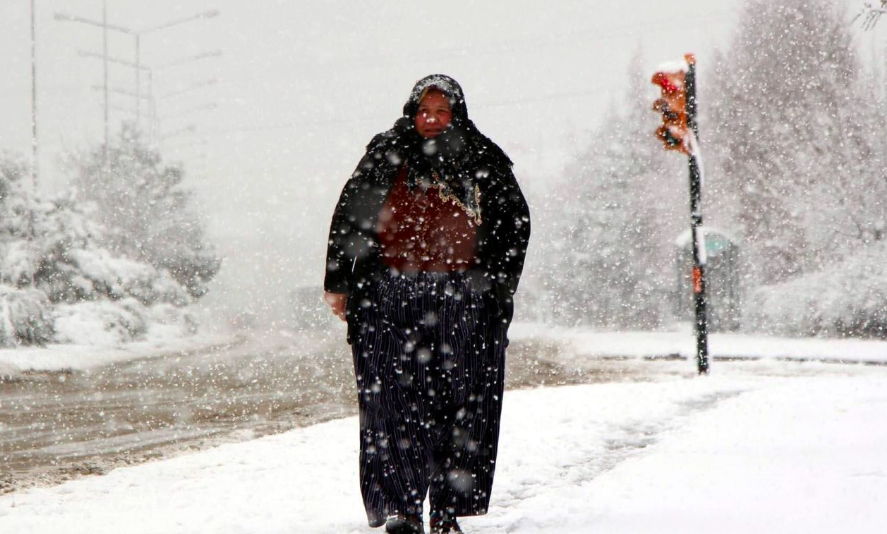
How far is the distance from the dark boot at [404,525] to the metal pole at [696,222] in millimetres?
9177

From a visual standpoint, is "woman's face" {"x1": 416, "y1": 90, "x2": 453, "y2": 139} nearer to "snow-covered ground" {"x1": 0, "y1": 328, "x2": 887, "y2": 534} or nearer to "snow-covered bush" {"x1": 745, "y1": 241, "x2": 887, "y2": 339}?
"snow-covered ground" {"x1": 0, "y1": 328, "x2": 887, "y2": 534}

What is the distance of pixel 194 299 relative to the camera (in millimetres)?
37875

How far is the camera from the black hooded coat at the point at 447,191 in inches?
160

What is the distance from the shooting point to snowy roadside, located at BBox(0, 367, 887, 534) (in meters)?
4.14

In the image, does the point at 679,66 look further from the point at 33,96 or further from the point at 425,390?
the point at 33,96

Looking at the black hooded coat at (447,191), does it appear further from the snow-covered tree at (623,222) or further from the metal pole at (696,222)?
the snow-covered tree at (623,222)

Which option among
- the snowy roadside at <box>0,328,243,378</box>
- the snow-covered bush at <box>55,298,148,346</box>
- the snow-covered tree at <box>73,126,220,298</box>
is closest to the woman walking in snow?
the snowy roadside at <box>0,328,243,378</box>

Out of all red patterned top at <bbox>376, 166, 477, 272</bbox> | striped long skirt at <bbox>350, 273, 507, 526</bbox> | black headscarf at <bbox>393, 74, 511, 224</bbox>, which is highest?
black headscarf at <bbox>393, 74, 511, 224</bbox>

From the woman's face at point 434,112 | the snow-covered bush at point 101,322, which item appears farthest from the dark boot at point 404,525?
the snow-covered bush at point 101,322

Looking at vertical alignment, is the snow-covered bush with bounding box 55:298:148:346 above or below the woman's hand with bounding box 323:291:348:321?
below

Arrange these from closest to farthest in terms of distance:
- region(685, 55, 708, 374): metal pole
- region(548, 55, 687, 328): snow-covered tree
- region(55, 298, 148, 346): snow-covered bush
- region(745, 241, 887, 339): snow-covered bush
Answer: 1. region(685, 55, 708, 374): metal pole
2. region(745, 241, 887, 339): snow-covered bush
3. region(55, 298, 148, 346): snow-covered bush
4. region(548, 55, 687, 328): snow-covered tree

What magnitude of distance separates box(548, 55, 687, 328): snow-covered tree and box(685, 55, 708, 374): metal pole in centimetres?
2004

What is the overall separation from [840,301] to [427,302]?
806 inches

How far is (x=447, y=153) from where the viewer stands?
4109 mm
